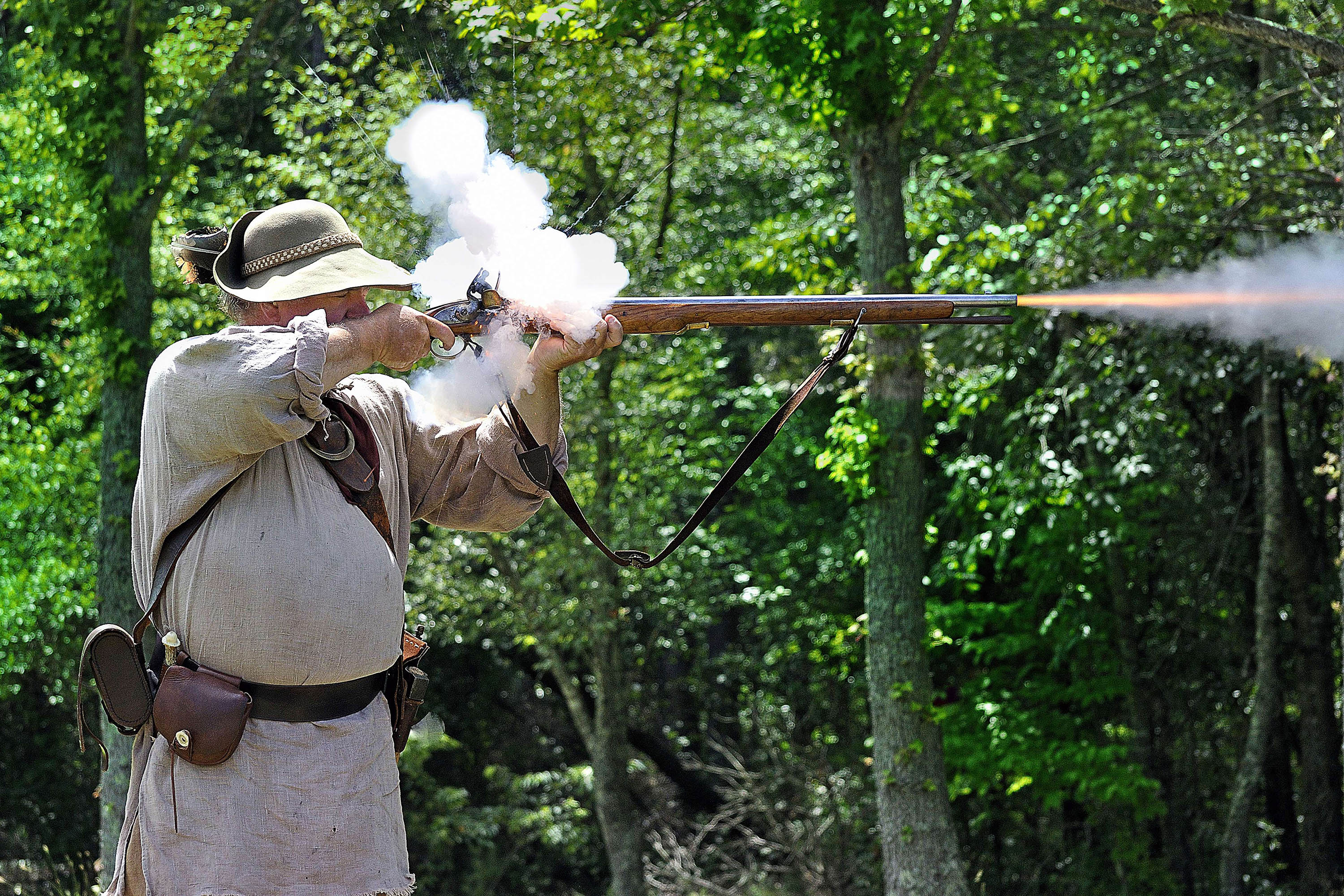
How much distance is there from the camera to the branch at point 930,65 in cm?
681

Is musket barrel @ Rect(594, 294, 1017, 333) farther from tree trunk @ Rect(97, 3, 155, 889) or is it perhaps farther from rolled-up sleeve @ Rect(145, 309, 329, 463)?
tree trunk @ Rect(97, 3, 155, 889)

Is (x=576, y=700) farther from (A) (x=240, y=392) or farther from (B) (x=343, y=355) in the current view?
(A) (x=240, y=392)

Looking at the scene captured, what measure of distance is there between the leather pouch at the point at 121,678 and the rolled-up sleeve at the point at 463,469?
0.79 m

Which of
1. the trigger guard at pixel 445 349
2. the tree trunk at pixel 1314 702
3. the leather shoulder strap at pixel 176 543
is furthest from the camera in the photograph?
the tree trunk at pixel 1314 702

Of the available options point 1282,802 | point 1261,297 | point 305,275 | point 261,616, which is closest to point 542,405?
point 305,275

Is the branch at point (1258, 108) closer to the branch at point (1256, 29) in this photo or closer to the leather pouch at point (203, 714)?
the branch at point (1256, 29)

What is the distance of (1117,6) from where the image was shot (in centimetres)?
514

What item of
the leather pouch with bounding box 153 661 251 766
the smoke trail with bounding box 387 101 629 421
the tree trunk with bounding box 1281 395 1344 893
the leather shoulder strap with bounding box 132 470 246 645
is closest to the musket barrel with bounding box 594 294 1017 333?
the smoke trail with bounding box 387 101 629 421

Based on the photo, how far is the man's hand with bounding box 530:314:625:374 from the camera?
3178 millimetres

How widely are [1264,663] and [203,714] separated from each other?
8604 mm

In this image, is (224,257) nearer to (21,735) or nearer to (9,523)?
(9,523)

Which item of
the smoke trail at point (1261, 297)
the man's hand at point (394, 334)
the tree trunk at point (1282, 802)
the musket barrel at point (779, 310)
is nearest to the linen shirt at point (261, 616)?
the man's hand at point (394, 334)

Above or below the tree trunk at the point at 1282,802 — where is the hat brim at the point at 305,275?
above

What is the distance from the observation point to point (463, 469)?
332cm
